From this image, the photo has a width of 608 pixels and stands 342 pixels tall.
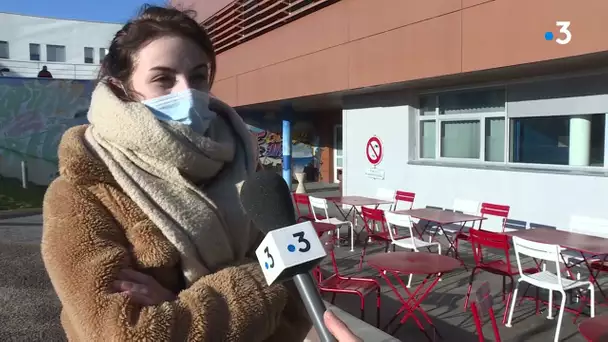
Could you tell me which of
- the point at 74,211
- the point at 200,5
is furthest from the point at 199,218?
the point at 200,5

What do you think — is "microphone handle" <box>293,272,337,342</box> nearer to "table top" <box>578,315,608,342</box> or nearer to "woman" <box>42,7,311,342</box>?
"woman" <box>42,7,311,342</box>

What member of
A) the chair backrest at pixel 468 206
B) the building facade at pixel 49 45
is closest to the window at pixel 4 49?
the building facade at pixel 49 45

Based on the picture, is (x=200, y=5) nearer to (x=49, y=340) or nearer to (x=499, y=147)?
(x=499, y=147)

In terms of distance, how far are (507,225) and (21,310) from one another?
6806 millimetres

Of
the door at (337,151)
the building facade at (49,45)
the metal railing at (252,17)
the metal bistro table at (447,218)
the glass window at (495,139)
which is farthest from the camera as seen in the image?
the building facade at (49,45)

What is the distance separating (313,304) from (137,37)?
809 mm

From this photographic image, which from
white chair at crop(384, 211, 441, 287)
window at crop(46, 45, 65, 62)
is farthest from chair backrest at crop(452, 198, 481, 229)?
window at crop(46, 45, 65, 62)

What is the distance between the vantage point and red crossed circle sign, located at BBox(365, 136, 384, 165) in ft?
34.0

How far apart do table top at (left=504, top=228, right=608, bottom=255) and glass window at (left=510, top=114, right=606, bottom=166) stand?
2.06 meters

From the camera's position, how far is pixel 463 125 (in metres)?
8.89

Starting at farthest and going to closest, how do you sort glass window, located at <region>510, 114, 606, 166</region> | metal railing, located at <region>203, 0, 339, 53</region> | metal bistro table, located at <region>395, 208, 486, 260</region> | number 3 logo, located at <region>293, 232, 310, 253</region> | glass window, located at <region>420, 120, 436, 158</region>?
1. metal railing, located at <region>203, 0, 339, 53</region>
2. glass window, located at <region>420, 120, 436, 158</region>
3. glass window, located at <region>510, 114, 606, 166</region>
4. metal bistro table, located at <region>395, 208, 486, 260</region>
5. number 3 logo, located at <region>293, 232, 310, 253</region>

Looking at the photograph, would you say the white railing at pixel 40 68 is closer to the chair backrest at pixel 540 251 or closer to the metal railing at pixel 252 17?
the metal railing at pixel 252 17

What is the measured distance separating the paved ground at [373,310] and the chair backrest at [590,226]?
1047 mm

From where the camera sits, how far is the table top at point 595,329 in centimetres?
274
